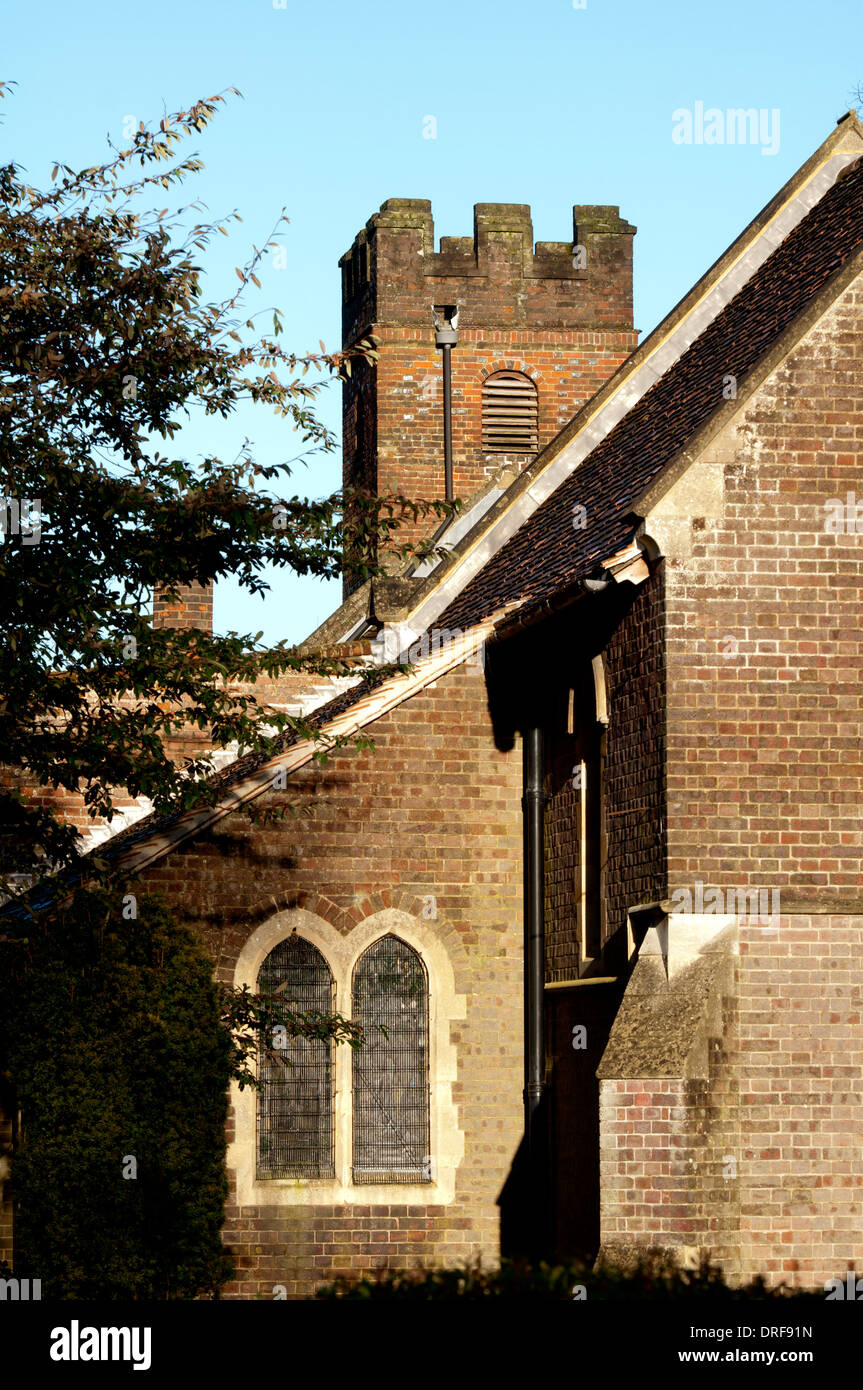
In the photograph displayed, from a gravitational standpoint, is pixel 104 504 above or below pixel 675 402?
below

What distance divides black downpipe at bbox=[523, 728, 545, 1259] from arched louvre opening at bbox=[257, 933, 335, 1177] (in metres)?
1.83

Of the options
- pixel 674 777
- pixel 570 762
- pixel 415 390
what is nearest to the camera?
pixel 674 777

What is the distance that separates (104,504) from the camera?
12.8 metres

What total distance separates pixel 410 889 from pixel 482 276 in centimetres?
1797

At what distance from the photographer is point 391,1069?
16688 millimetres

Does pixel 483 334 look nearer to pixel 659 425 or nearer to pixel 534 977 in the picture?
pixel 659 425

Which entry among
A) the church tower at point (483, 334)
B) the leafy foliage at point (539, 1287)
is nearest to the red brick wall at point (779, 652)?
the leafy foliage at point (539, 1287)

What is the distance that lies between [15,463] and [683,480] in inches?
196

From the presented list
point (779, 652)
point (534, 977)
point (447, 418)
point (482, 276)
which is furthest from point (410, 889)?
point (482, 276)

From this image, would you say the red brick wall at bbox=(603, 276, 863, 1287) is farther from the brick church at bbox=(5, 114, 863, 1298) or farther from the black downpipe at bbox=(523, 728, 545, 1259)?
the black downpipe at bbox=(523, 728, 545, 1259)

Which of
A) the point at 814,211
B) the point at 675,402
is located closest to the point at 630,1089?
the point at 675,402
